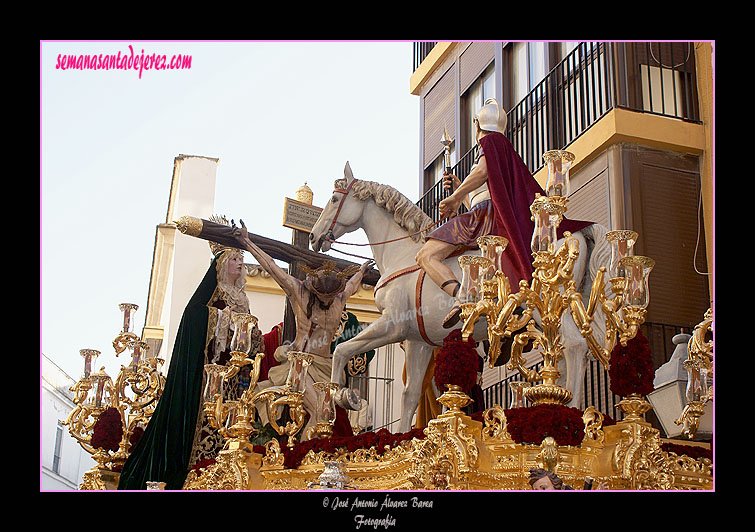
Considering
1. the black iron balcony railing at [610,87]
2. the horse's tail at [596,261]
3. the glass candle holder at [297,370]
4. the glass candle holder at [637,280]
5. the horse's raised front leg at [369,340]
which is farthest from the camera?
the black iron balcony railing at [610,87]

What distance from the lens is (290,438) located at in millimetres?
8344

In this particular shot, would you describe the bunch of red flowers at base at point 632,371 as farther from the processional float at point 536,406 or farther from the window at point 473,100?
the window at point 473,100

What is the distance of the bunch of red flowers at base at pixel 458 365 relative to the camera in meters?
6.52

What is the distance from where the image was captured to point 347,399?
8180mm

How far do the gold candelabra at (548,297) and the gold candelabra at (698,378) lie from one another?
0.84m

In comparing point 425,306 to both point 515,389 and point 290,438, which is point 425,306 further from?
point 290,438

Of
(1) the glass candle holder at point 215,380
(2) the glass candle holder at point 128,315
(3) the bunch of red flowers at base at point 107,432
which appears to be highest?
(2) the glass candle holder at point 128,315

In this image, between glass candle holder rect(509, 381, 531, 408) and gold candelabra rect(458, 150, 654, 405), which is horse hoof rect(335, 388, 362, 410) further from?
gold candelabra rect(458, 150, 654, 405)

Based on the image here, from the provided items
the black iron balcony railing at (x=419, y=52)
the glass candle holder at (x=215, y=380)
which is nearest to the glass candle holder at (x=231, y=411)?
the glass candle holder at (x=215, y=380)

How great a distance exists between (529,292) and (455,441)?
1081mm

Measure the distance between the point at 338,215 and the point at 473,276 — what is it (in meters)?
2.56

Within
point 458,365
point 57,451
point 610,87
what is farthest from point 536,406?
point 57,451

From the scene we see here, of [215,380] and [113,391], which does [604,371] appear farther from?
[113,391]

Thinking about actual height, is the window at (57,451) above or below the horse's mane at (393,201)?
below
